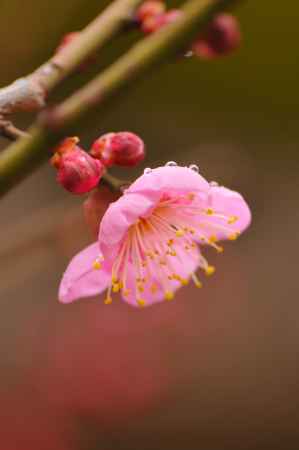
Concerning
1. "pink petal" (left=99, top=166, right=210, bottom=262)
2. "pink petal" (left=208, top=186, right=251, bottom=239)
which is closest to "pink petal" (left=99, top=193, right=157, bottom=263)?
"pink petal" (left=99, top=166, right=210, bottom=262)

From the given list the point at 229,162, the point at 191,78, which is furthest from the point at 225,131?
the point at 229,162

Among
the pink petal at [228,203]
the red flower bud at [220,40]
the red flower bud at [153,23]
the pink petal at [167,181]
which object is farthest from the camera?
the pink petal at [228,203]

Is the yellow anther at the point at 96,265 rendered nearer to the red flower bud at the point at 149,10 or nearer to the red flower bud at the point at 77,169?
the red flower bud at the point at 77,169

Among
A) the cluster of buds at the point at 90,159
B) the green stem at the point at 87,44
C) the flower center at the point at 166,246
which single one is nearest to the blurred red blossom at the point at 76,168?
the cluster of buds at the point at 90,159

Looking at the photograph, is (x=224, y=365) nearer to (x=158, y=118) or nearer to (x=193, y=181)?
(x=158, y=118)

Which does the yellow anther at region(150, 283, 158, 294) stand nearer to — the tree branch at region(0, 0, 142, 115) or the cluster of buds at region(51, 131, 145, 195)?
the cluster of buds at region(51, 131, 145, 195)

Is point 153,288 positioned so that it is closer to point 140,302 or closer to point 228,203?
point 140,302
